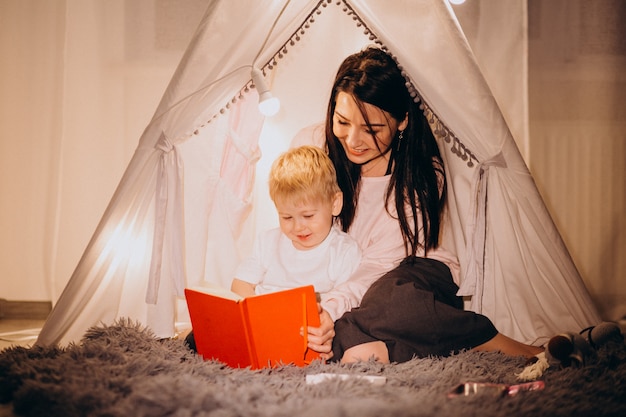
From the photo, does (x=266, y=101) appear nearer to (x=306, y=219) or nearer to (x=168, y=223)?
(x=306, y=219)

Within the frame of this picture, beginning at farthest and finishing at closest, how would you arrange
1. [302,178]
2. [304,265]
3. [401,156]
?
[401,156] → [304,265] → [302,178]

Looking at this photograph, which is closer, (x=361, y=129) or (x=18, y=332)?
(x=361, y=129)

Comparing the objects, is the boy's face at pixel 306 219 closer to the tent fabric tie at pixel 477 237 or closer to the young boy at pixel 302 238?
the young boy at pixel 302 238

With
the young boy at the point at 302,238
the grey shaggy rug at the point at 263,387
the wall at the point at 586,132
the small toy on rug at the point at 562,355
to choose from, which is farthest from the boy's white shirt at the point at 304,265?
the wall at the point at 586,132

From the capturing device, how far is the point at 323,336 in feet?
5.20

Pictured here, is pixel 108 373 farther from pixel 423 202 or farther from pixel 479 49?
pixel 479 49

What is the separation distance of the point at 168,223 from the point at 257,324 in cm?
53

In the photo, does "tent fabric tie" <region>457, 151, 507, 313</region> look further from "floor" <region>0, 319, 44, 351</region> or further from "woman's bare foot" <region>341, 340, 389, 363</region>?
"floor" <region>0, 319, 44, 351</region>

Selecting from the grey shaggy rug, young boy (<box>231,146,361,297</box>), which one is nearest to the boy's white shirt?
young boy (<box>231,146,361,297</box>)

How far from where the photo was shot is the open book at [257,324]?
1.49m

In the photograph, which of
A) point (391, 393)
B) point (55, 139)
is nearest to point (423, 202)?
point (391, 393)

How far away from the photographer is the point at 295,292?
151 cm

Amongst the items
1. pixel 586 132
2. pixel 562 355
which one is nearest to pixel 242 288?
pixel 562 355

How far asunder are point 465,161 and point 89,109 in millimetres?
1467
